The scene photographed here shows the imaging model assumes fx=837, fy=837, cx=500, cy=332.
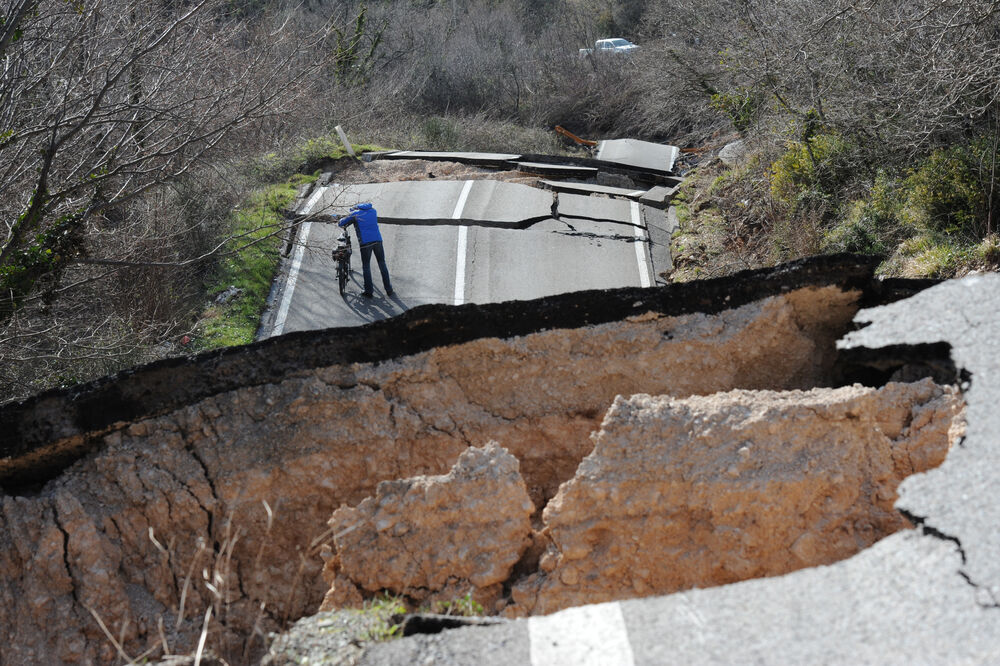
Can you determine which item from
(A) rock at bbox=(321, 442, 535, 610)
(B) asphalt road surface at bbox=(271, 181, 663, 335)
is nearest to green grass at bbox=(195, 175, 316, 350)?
(B) asphalt road surface at bbox=(271, 181, 663, 335)

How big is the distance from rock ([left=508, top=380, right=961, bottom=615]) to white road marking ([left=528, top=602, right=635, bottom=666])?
3.18 feet

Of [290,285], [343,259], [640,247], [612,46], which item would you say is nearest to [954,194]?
[640,247]

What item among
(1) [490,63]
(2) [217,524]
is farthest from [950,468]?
(1) [490,63]

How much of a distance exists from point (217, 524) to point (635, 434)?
7.88 ft

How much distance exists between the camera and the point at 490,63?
93.2ft

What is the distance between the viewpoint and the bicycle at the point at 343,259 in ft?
40.2

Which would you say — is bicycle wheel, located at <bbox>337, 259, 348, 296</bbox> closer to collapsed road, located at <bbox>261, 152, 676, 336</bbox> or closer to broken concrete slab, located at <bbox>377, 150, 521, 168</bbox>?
collapsed road, located at <bbox>261, 152, 676, 336</bbox>

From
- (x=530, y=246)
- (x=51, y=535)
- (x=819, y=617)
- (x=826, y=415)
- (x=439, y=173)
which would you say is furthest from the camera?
(x=439, y=173)

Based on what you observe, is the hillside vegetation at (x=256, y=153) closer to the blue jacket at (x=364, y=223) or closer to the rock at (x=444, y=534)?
the blue jacket at (x=364, y=223)

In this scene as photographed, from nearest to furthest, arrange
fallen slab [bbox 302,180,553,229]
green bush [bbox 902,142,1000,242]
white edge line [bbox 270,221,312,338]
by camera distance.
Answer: green bush [bbox 902,142,1000,242], white edge line [bbox 270,221,312,338], fallen slab [bbox 302,180,553,229]

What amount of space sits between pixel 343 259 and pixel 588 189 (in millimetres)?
5920

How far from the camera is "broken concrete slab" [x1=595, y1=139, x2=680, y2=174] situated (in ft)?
59.6

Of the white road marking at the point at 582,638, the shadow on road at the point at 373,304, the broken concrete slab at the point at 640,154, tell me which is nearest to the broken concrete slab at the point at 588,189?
the broken concrete slab at the point at 640,154

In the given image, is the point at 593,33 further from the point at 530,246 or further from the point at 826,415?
the point at 826,415
